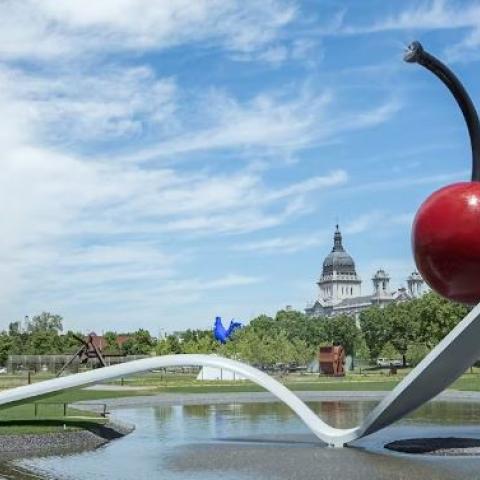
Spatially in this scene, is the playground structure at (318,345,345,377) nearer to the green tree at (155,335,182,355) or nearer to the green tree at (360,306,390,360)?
the green tree at (155,335,182,355)

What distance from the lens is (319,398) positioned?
3281 centimetres

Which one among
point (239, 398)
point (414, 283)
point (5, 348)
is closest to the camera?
point (239, 398)

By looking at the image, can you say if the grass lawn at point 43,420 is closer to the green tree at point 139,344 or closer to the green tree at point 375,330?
the green tree at point 139,344

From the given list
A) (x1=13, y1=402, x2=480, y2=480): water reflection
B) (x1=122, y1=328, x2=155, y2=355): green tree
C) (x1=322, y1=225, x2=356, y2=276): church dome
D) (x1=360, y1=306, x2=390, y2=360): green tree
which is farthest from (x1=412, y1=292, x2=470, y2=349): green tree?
(x1=322, y1=225, x2=356, y2=276): church dome

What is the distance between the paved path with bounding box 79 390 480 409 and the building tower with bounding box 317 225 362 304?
14674cm

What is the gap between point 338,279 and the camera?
605 ft

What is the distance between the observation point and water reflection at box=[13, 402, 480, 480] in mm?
13234

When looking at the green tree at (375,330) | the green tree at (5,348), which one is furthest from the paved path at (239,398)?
the green tree at (375,330)

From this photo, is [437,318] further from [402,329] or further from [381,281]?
[381,281]

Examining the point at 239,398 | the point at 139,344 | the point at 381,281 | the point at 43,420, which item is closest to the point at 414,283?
the point at 381,281

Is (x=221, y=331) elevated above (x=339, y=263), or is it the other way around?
(x=339, y=263)

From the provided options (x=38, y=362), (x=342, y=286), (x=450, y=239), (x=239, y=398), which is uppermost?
(x=342, y=286)

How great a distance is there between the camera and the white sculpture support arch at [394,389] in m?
13.6

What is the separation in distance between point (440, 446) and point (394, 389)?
4.56 ft
